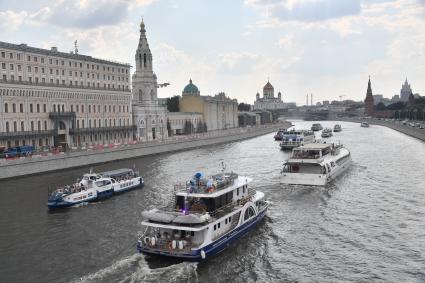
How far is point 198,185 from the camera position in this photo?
3241 centimetres

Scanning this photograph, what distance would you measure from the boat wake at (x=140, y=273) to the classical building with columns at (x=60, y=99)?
48.9 m

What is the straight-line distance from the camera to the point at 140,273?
25.8 meters

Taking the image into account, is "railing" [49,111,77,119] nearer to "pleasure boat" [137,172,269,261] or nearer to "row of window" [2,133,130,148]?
"row of window" [2,133,130,148]

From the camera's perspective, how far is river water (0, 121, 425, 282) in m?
26.0

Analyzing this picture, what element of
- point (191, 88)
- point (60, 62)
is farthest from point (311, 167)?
point (191, 88)

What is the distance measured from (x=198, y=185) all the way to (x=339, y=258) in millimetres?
10210

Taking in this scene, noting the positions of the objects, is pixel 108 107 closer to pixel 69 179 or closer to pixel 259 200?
pixel 69 179

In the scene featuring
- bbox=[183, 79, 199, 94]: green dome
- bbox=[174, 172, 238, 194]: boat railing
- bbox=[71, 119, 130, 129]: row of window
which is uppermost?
bbox=[183, 79, 199, 94]: green dome

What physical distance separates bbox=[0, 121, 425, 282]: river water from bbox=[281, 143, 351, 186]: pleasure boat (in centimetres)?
141

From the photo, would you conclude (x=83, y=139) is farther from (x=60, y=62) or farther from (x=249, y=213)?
(x=249, y=213)

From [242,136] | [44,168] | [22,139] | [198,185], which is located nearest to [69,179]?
[44,168]

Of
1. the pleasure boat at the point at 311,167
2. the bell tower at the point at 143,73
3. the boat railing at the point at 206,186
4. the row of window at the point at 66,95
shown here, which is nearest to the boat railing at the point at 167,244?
the boat railing at the point at 206,186

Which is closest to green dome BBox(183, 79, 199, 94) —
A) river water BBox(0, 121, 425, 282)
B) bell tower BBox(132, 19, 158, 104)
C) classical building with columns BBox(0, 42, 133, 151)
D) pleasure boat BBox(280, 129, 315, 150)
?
bell tower BBox(132, 19, 158, 104)

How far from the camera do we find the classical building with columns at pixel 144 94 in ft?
336
